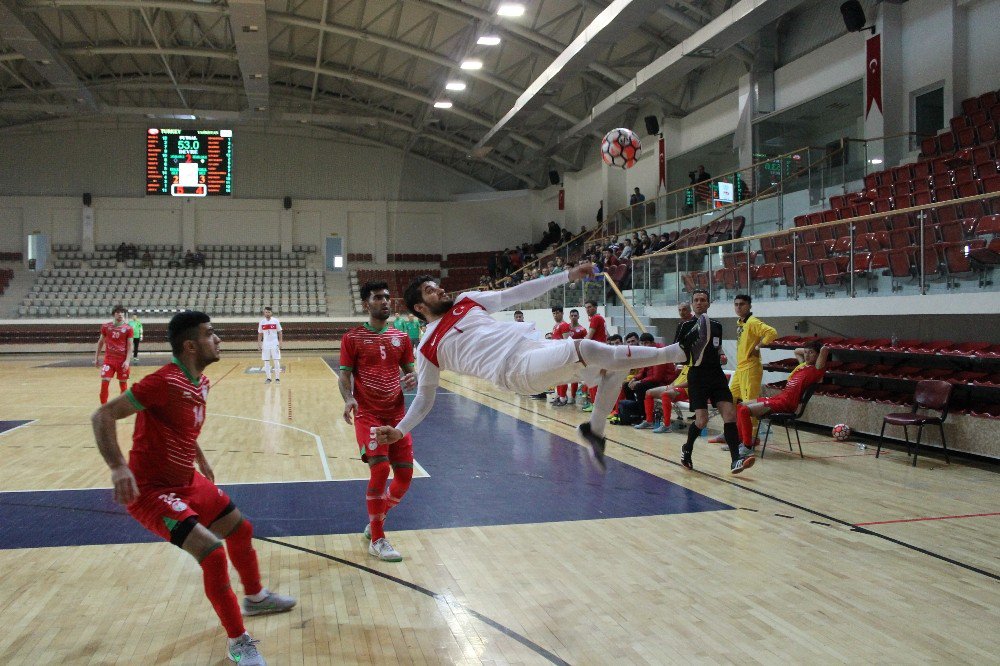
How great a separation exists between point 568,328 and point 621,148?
473 centimetres

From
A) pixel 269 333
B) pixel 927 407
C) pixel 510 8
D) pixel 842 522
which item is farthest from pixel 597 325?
pixel 510 8

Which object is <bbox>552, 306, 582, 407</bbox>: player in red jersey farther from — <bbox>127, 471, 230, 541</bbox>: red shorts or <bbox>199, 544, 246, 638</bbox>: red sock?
<bbox>199, 544, 246, 638</bbox>: red sock

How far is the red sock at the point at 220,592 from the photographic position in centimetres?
359

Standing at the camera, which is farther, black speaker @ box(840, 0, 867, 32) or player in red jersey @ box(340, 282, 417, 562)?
black speaker @ box(840, 0, 867, 32)

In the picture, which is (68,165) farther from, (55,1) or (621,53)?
(621,53)

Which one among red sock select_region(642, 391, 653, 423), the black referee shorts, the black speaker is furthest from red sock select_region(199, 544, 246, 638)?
the black speaker

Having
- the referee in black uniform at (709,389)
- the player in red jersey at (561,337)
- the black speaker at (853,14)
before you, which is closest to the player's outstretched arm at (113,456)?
the referee in black uniform at (709,389)

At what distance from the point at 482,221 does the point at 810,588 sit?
36610mm

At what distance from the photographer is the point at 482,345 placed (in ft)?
14.7

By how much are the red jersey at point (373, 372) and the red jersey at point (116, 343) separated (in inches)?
358

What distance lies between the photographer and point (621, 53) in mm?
23703

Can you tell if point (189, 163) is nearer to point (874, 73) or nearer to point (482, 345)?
point (874, 73)

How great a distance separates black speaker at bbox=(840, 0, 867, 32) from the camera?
54.8 feet

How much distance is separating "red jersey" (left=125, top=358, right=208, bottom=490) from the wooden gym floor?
2.91ft
